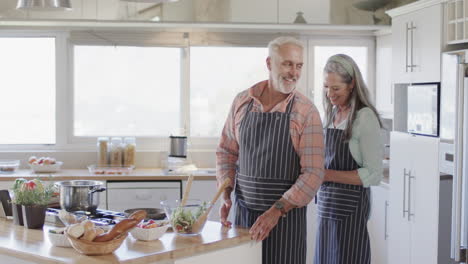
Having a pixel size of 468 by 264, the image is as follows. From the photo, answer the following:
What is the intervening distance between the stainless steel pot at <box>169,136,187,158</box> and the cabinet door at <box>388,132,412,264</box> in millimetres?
1655

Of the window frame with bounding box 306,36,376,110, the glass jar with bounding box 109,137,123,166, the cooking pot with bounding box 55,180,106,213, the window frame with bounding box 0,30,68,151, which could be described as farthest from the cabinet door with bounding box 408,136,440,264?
the window frame with bounding box 0,30,68,151

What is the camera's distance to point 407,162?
423 centimetres

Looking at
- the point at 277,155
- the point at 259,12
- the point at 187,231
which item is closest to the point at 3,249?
the point at 187,231

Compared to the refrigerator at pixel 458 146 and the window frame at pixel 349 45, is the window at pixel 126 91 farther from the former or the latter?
the refrigerator at pixel 458 146

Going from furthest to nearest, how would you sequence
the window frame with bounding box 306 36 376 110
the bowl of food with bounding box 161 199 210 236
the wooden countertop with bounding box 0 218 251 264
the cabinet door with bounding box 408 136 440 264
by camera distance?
the window frame with bounding box 306 36 376 110 < the cabinet door with bounding box 408 136 440 264 < the bowl of food with bounding box 161 199 210 236 < the wooden countertop with bounding box 0 218 251 264

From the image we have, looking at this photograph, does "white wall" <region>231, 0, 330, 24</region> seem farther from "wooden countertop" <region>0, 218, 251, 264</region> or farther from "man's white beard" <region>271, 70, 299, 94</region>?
"wooden countertop" <region>0, 218, 251, 264</region>

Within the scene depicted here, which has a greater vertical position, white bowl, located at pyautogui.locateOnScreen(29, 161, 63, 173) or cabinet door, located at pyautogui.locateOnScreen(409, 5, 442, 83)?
cabinet door, located at pyautogui.locateOnScreen(409, 5, 442, 83)

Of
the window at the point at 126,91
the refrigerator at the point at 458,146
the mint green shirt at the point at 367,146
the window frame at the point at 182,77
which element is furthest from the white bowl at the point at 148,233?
the window at the point at 126,91

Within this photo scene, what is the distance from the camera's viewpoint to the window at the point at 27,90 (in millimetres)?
5512

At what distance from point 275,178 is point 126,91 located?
295cm

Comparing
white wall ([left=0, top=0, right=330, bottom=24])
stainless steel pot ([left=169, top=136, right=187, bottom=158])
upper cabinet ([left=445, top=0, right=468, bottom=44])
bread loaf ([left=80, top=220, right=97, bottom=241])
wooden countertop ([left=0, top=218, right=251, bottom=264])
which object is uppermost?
white wall ([left=0, top=0, right=330, bottom=24])

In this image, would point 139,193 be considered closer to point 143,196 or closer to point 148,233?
point 143,196

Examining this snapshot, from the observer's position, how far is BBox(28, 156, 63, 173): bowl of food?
202 inches

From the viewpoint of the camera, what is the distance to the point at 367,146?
123 inches
